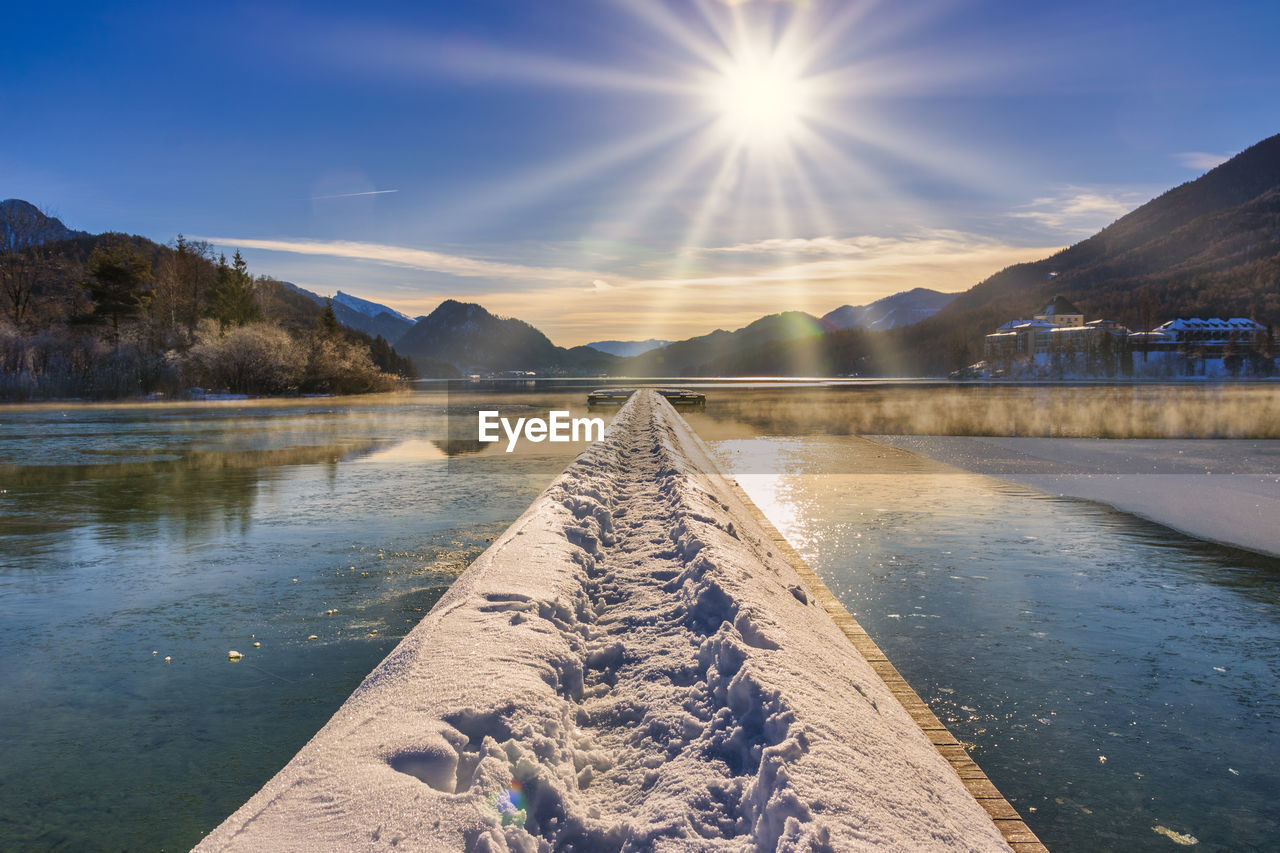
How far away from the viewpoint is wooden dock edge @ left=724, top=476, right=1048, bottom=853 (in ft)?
9.89

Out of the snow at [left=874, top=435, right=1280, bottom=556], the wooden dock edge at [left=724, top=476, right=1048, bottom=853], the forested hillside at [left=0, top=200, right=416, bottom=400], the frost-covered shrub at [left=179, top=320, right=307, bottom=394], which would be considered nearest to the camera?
the wooden dock edge at [left=724, top=476, right=1048, bottom=853]

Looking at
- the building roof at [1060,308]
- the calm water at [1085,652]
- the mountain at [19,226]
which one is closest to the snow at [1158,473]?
the calm water at [1085,652]

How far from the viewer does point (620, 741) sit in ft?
11.6

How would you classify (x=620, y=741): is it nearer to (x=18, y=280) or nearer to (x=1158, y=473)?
(x=1158, y=473)

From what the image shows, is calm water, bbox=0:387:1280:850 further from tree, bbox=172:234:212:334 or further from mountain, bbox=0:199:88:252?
mountain, bbox=0:199:88:252

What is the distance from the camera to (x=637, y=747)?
11.4 feet

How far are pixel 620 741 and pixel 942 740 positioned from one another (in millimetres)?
1754

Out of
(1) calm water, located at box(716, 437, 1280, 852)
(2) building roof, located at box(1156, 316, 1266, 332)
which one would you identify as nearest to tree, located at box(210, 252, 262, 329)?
(1) calm water, located at box(716, 437, 1280, 852)

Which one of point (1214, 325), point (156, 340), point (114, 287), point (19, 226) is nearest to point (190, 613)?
point (156, 340)

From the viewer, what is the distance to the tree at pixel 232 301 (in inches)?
2761

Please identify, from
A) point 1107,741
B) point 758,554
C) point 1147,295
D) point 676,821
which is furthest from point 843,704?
point 1147,295

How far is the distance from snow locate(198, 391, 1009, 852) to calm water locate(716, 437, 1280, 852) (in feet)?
3.19

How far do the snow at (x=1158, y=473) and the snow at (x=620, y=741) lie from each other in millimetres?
8877

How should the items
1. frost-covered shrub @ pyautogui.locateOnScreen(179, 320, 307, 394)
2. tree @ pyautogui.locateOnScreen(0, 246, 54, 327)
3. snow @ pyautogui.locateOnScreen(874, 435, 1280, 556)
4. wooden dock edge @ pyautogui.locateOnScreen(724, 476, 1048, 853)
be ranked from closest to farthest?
wooden dock edge @ pyautogui.locateOnScreen(724, 476, 1048, 853) < snow @ pyautogui.locateOnScreen(874, 435, 1280, 556) < frost-covered shrub @ pyautogui.locateOnScreen(179, 320, 307, 394) < tree @ pyautogui.locateOnScreen(0, 246, 54, 327)
